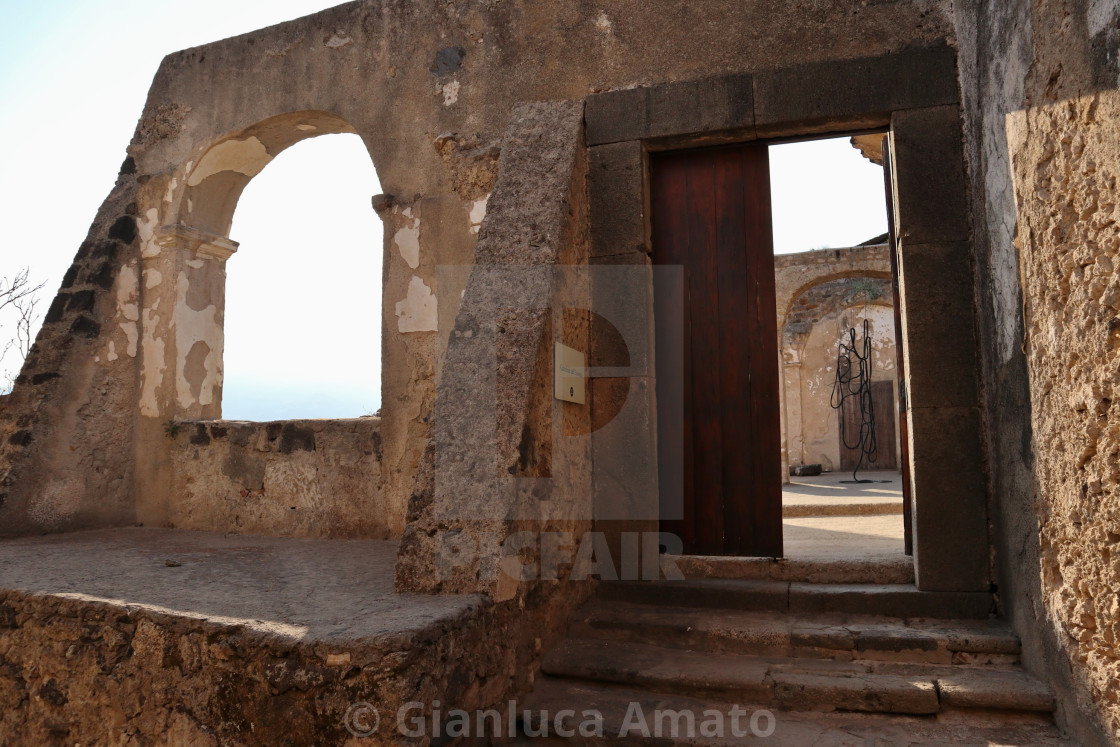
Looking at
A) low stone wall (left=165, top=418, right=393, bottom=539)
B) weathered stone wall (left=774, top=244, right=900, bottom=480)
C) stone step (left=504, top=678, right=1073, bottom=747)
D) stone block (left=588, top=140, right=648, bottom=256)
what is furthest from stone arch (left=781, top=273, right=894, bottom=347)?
stone step (left=504, top=678, right=1073, bottom=747)

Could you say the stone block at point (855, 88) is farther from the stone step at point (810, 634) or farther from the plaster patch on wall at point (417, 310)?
the stone step at point (810, 634)

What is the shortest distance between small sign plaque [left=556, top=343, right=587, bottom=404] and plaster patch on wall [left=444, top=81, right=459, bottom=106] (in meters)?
1.77

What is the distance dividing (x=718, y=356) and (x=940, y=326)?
101cm

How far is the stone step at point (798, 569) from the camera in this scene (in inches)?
131

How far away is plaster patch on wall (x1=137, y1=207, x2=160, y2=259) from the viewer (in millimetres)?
5277

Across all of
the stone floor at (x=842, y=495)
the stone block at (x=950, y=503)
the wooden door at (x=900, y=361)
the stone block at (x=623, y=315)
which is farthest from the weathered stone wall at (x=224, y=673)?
the stone floor at (x=842, y=495)

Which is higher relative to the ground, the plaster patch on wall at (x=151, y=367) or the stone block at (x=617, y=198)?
the stone block at (x=617, y=198)

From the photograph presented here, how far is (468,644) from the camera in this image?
2.42m

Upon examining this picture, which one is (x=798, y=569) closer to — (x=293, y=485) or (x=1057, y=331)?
(x=1057, y=331)

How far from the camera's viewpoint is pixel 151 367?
5230mm

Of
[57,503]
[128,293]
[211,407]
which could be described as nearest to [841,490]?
[211,407]

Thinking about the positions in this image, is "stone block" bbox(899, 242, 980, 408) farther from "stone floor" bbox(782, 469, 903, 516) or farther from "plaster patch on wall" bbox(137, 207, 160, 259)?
"plaster patch on wall" bbox(137, 207, 160, 259)

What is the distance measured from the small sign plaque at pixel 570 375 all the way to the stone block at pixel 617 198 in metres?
0.61

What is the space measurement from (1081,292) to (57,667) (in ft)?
11.7
